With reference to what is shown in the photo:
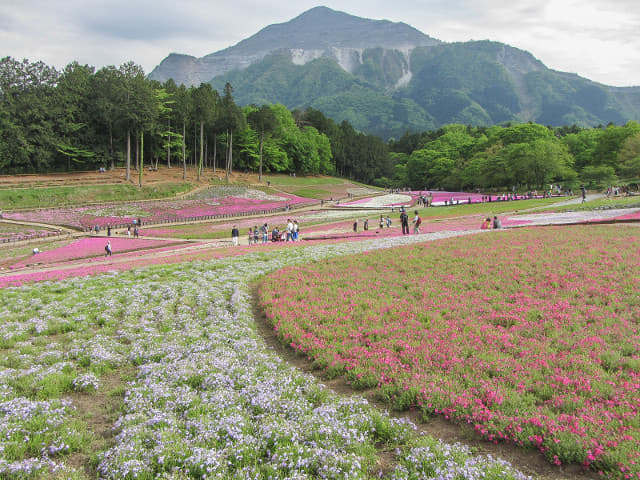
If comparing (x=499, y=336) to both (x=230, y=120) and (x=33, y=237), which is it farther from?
(x=230, y=120)

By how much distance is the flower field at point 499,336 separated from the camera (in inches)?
268

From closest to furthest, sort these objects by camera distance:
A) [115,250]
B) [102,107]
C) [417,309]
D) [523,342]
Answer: [523,342]
[417,309]
[115,250]
[102,107]

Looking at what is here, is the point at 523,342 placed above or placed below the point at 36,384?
above

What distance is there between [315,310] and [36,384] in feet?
26.7

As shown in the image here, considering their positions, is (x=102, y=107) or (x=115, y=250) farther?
(x=102, y=107)

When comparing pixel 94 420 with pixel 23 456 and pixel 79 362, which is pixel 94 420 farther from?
pixel 79 362

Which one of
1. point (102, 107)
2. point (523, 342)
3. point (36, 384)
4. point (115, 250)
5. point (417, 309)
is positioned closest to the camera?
point (36, 384)

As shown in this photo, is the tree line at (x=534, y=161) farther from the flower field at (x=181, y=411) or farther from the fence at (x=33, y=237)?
the fence at (x=33, y=237)

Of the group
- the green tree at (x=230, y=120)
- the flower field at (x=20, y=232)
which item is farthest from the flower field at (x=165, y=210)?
the green tree at (x=230, y=120)

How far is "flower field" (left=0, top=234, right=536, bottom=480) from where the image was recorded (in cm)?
616

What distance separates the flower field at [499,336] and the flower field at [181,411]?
3.78 feet

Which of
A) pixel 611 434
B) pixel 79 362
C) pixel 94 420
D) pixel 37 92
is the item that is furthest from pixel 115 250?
pixel 37 92

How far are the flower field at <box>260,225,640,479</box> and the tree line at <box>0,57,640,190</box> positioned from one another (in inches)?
2765

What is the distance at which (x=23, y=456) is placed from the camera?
6566 millimetres
